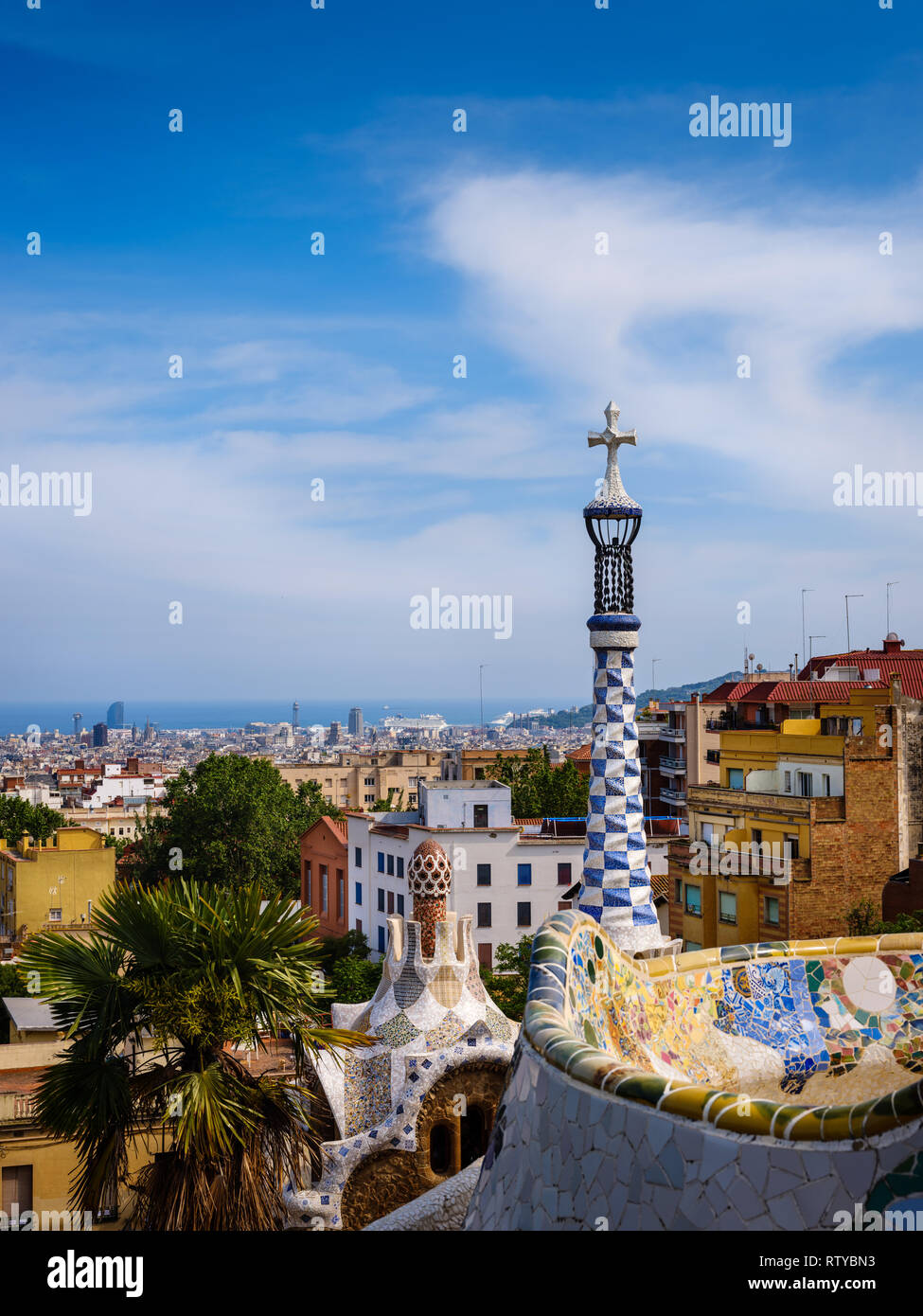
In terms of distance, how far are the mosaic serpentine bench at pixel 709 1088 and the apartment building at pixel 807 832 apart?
68.2 ft

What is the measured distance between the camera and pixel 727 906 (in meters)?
30.1

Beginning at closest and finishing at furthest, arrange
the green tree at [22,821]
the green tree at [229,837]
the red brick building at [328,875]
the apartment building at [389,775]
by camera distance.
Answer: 1. the red brick building at [328,875]
2. the green tree at [229,837]
3. the green tree at [22,821]
4. the apartment building at [389,775]

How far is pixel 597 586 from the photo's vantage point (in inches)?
540

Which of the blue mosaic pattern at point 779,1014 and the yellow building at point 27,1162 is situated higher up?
the blue mosaic pattern at point 779,1014

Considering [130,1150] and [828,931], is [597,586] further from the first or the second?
[828,931]

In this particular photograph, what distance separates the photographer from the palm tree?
9664 millimetres

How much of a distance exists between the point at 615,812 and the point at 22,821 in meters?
64.1

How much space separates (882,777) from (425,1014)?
57.6 ft

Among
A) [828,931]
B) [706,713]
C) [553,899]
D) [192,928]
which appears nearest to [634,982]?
[192,928]

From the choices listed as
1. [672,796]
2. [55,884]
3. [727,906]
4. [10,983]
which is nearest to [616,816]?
[727,906]

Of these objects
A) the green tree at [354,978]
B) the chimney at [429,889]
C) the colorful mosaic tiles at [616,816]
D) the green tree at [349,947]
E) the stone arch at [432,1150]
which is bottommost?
the green tree at [349,947]

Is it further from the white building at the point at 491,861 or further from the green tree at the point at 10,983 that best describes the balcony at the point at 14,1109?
the white building at the point at 491,861

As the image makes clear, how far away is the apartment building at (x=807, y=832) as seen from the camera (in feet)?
94.8

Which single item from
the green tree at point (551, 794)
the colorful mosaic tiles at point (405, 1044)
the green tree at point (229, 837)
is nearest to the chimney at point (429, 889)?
the colorful mosaic tiles at point (405, 1044)
